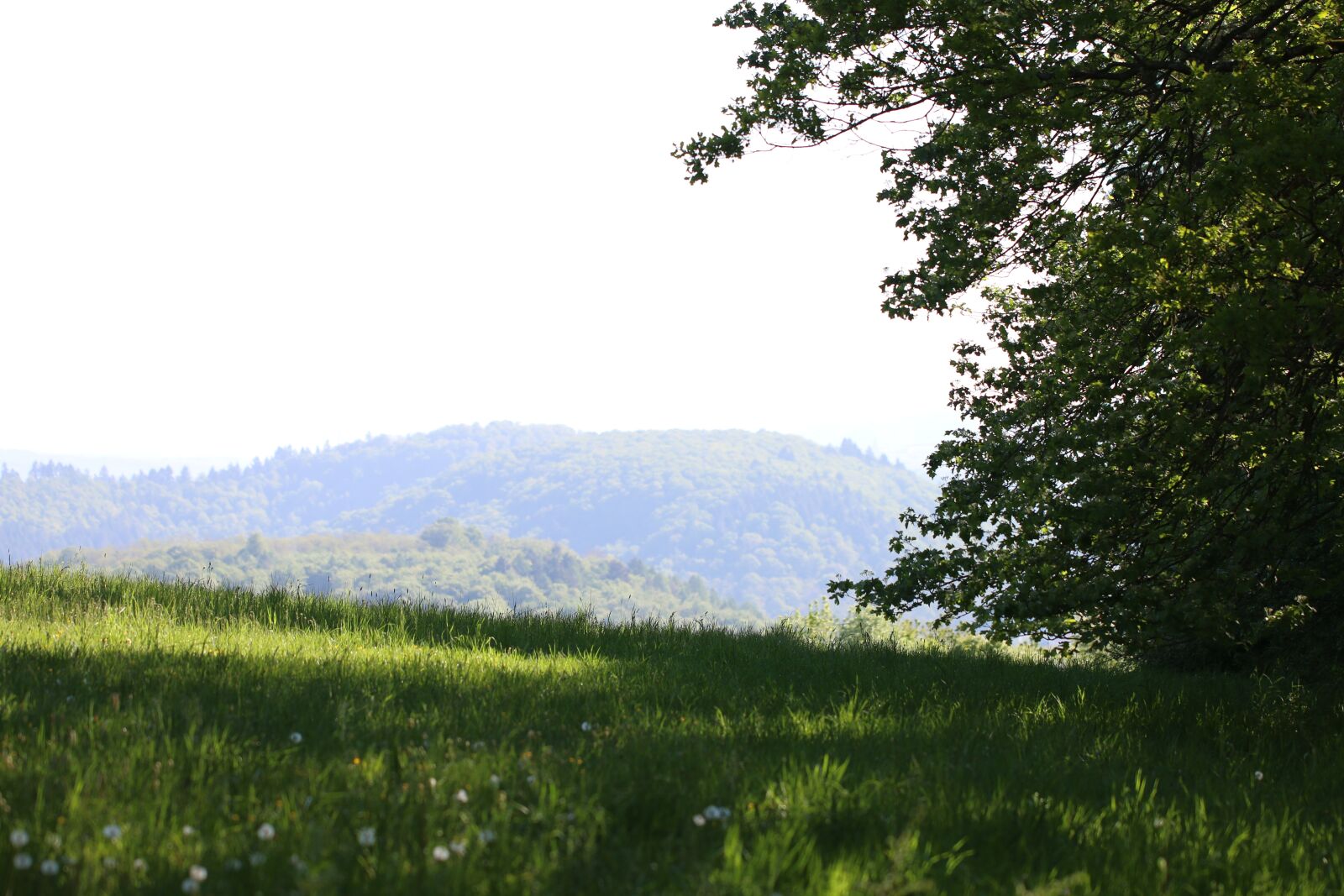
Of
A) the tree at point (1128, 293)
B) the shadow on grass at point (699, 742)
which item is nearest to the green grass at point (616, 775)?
the shadow on grass at point (699, 742)

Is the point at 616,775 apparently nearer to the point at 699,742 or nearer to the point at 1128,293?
the point at 699,742

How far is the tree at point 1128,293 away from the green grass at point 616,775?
74.0 inches

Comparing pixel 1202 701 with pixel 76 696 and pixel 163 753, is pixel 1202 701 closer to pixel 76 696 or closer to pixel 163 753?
pixel 163 753

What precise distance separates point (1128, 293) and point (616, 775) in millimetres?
7441

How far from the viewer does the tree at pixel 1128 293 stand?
733cm

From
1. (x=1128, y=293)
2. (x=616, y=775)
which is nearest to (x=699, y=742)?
(x=616, y=775)

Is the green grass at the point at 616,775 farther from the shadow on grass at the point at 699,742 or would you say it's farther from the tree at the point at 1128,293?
the tree at the point at 1128,293

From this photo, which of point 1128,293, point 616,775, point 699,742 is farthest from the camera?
point 1128,293

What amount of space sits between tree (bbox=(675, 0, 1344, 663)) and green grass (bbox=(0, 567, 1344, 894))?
188cm

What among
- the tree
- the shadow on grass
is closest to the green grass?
the shadow on grass

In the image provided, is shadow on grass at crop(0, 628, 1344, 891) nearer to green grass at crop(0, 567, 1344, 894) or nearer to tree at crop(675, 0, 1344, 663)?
green grass at crop(0, 567, 1344, 894)

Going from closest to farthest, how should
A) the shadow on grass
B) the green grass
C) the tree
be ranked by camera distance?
the green grass → the shadow on grass → the tree

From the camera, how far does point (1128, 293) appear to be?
30.1 feet

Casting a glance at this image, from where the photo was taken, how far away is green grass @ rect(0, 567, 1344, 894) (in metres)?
3.23
